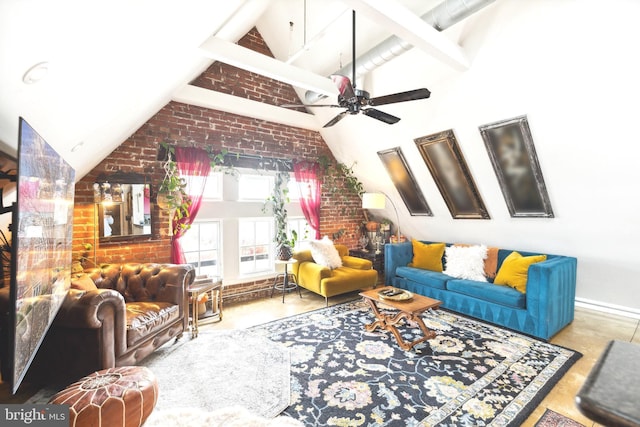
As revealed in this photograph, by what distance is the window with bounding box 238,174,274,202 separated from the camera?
4461mm

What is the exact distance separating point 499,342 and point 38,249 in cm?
368

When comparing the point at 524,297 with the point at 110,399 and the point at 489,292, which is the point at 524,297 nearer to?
the point at 489,292

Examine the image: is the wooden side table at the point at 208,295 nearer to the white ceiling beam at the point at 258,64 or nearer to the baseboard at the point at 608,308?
the white ceiling beam at the point at 258,64

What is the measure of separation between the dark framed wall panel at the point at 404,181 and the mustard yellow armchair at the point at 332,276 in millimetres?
1336

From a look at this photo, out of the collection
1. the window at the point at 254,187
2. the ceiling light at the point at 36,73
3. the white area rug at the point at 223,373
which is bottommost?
the white area rug at the point at 223,373

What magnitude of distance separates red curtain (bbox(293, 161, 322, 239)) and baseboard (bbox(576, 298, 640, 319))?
12.4ft

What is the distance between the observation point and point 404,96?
8.46 feet

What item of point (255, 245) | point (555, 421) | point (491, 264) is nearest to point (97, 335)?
point (255, 245)

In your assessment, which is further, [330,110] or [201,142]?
[330,110]

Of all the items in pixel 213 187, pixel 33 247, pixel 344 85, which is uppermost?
pixel 344 85

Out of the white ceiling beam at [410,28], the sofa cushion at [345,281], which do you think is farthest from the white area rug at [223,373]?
the white ceiling beam at [410,28]

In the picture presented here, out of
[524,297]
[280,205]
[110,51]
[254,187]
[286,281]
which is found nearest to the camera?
[110,51]

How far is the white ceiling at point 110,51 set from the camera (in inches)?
46.2

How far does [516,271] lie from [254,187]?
3.70 meters
